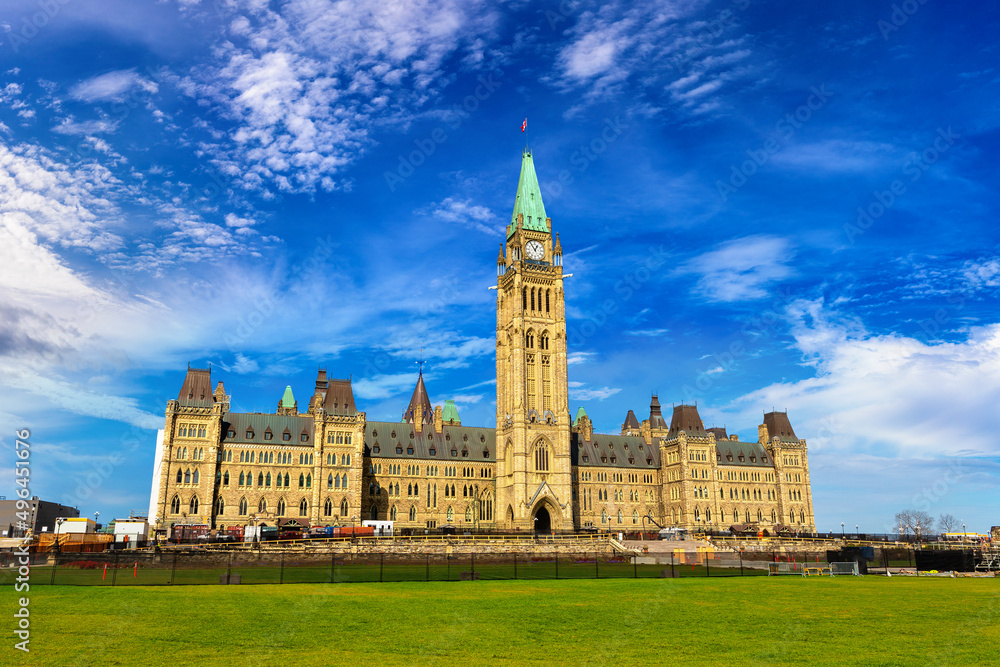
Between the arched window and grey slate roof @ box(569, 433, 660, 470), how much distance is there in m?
17.8

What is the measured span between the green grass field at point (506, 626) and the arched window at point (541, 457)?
7515 centimetres

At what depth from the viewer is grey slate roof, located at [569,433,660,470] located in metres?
127

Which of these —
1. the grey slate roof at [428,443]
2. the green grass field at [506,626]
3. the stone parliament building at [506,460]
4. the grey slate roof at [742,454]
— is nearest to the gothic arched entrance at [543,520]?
the stone parliament building at [506,460]

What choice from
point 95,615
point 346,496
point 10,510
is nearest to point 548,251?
point 346,496

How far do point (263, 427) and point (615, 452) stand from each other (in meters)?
61.6

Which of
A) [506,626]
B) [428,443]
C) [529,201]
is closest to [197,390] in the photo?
[428,443]

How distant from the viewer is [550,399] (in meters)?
112

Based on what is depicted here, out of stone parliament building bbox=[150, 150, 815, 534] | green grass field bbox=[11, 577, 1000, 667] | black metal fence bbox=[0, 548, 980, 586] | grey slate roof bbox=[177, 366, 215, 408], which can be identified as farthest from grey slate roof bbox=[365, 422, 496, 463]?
green grass field bbox=[11, 577, 1000, 667]

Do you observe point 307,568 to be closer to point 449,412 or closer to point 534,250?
point 534,250

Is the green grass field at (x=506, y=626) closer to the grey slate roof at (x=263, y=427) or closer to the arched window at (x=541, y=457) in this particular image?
the grey slate roof at (x=263, y=427)

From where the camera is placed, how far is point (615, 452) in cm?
13088

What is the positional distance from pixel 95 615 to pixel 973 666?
2295 cm

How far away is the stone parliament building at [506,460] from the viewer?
9588 centimetres

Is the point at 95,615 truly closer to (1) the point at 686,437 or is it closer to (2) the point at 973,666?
(2) the point at 973,666
